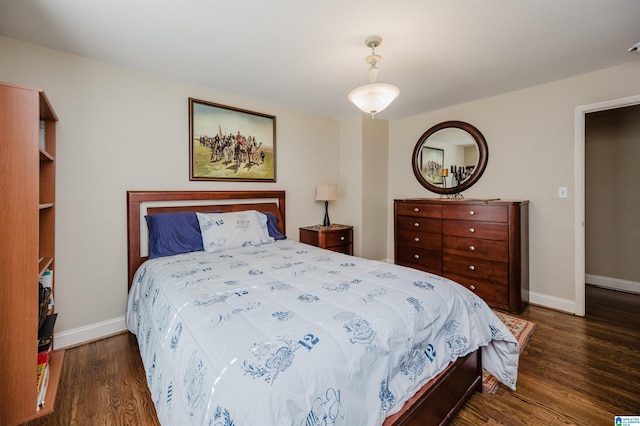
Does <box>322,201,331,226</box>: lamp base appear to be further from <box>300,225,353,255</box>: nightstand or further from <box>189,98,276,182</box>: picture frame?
<box>189,98,276,182</box>: picture frame

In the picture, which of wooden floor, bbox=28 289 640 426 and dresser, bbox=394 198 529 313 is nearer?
wooden floor, bbox=28 289 640 426

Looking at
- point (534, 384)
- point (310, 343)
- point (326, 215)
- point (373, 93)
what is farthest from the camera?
point (326, 215)

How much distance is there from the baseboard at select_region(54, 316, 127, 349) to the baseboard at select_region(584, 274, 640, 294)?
539 cm

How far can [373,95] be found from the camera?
2004 millimetres

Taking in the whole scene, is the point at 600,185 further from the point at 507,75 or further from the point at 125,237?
the point at 125,237

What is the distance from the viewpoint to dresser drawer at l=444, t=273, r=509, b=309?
2.84 m

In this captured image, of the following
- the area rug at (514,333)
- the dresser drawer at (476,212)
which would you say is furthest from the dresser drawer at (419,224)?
the area rug at (514,333)

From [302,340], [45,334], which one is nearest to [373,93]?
[302,340]

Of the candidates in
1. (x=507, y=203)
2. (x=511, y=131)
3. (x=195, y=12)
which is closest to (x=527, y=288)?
(x=507, y=203)

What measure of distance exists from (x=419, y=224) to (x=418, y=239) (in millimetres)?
191

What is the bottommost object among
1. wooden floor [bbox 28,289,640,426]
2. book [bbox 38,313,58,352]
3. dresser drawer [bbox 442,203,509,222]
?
wooden floor [bbox 28,289,640,426]

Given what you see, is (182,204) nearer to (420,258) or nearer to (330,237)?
(330,237)

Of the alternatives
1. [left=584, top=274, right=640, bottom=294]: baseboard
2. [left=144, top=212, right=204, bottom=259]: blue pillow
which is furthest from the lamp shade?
[left=584, top=274, right=640, bottom=294]: baseboard

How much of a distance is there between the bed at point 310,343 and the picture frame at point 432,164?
2.35 meters
